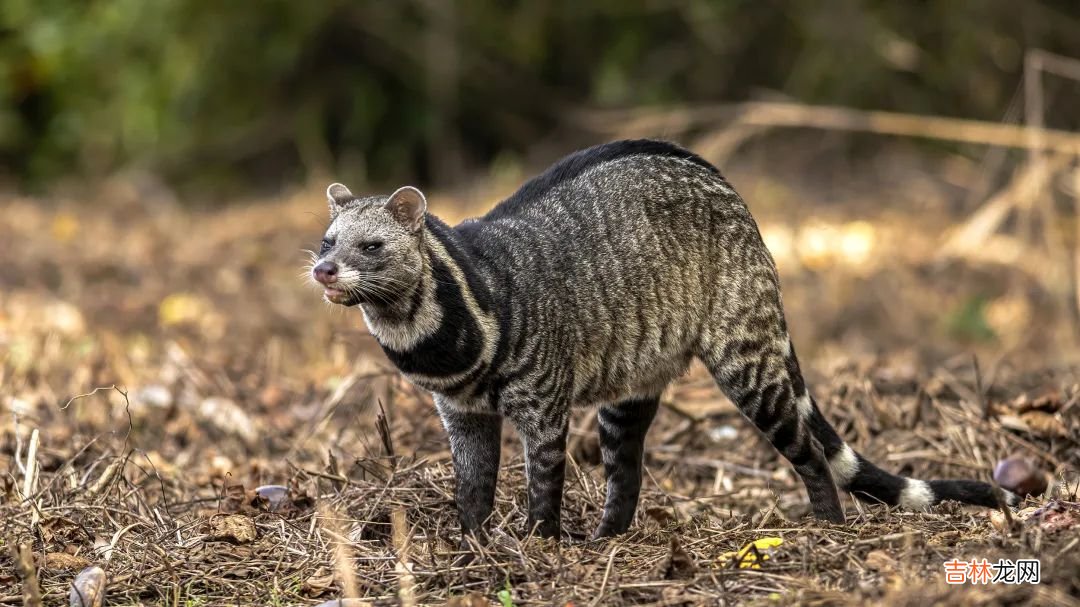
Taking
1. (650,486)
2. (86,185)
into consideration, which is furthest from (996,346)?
(86,185)

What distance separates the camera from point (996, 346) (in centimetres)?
998

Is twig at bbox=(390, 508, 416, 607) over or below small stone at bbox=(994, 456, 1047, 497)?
below

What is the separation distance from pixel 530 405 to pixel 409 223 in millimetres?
861

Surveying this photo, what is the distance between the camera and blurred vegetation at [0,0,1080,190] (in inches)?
569

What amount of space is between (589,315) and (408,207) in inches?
36.1

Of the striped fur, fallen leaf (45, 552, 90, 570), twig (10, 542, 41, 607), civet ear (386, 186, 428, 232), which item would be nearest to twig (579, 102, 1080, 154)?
the striped fur

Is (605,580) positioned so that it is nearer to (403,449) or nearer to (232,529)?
(232,529)

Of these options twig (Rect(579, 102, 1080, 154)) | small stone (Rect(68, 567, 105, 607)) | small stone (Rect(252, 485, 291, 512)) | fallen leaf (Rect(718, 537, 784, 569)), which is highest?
twig (Rect(579, 102, 1080, 154))

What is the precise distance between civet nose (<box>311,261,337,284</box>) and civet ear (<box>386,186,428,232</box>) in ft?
1.29

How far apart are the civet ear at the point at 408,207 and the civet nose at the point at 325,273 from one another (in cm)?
39

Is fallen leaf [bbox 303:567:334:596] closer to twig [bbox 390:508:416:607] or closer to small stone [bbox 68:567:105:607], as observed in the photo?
twig [bbox 390:508:416:607]

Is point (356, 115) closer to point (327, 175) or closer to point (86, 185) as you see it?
point (327, 175)

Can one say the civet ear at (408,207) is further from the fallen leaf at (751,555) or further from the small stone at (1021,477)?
the small stone at (1021,477)

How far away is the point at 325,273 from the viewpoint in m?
4.63
